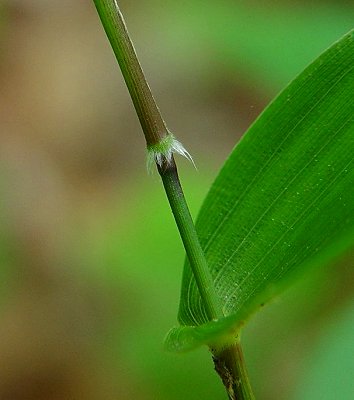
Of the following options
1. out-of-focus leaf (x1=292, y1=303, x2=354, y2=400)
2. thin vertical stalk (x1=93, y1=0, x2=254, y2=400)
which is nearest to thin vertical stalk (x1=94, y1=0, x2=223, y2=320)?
thin vertical stalk (x1=93, y1=0, x2=254, y2=400)

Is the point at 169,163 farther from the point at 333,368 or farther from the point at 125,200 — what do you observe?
the point at 125,200

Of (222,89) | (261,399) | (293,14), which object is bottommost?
(261,399)

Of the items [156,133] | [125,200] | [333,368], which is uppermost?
[156,133]

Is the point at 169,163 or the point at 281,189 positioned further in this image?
the point at 281,189

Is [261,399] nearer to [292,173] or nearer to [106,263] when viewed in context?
[106,263]

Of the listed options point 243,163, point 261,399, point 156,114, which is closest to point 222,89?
point 261,399

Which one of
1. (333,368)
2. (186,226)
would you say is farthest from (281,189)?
(333,368)

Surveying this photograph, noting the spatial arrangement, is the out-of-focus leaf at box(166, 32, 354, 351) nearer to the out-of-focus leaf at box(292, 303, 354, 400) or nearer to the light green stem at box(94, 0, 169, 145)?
the light green stem at box(94, 0, 169, 145)
